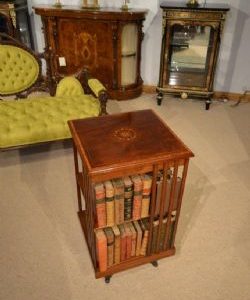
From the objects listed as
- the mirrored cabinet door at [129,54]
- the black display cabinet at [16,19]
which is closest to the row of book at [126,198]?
the mirrored cabinet door at [129,54]

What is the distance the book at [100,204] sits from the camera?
→ 157 centimetres

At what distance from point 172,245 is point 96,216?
2.33 ft

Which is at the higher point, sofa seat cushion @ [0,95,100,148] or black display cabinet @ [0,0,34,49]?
black display cabinet @ [0,0,34,49]

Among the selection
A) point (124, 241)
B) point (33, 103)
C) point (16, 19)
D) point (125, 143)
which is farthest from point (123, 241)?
point (16, 19)

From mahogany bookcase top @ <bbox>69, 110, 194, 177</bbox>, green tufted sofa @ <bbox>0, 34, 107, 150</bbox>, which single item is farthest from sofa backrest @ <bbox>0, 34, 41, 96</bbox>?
mahogany bookcase top @ <bbox>69, 110, 194, 177</bbox>

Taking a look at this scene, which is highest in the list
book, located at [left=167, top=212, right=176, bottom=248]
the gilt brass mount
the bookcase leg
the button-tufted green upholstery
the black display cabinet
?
the gilt brass mount

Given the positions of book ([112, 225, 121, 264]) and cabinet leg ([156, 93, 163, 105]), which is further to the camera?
cabinet leg ([156, 93, 163, 105])

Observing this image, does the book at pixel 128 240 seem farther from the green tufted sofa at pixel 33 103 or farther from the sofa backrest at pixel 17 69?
the sofa backrest at pixel 17 69

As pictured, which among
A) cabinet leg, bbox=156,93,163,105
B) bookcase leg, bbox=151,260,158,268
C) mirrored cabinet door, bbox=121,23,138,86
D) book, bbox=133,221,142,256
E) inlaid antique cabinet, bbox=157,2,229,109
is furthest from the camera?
cabinet leg, bbox=156,93,163,105

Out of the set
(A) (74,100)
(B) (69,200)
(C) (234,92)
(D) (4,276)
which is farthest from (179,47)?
(D) (4,276)

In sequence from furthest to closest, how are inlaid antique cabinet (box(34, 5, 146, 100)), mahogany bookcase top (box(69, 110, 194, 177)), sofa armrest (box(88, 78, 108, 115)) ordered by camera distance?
1. inlaid antique cabinet (box(34, 5, 146, 100))
2. sofa armrest (box(88, 78, 108, 115))
3. mahogany bookcase top (box(69, 110, 194, 177))

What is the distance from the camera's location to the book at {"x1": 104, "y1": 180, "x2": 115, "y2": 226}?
159 centimetres

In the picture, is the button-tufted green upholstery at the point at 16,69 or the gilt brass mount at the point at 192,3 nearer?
the button-tufted green upholstery at the point at 16,69

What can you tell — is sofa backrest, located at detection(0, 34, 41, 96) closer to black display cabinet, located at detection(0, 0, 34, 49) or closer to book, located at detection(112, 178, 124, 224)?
black display cabinet, located at detection(0, 0, 34, 49)
